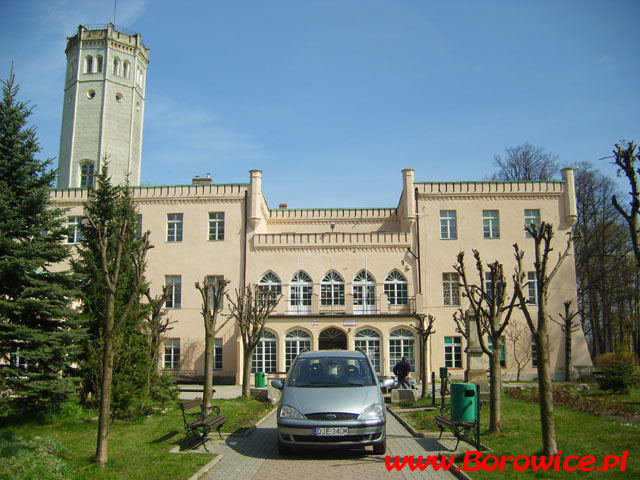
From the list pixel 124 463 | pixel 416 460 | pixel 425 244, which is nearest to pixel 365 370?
pixel 416 460

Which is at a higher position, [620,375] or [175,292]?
[175,292]

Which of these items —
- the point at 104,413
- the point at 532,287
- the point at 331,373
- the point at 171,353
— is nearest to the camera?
the point at 104,413

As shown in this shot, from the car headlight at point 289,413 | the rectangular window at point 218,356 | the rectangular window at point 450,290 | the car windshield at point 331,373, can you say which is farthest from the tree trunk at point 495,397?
the rectangular window at point 218,356

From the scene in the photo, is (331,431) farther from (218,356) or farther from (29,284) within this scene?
(218,356)

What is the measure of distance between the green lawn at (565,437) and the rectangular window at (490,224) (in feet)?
59.0

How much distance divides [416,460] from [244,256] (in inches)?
926

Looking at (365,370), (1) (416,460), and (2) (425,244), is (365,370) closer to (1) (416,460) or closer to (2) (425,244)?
(1) (416,460)

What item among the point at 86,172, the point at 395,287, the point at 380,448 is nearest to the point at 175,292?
the point at 395,287

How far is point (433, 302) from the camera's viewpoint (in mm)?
31219

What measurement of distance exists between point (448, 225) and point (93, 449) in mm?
25260

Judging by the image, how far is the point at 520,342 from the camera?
31.0 m

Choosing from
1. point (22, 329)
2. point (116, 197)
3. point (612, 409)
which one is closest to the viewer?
point (22, 329)

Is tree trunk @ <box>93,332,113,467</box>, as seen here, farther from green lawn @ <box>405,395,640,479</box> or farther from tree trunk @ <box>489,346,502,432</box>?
tree trunk @ <box>489,346,502,432</box>

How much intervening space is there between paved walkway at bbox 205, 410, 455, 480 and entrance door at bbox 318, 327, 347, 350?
742 inches
